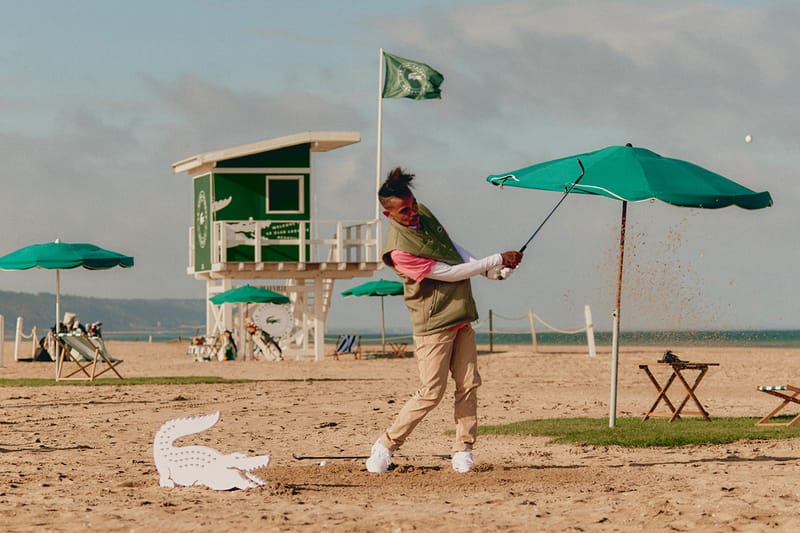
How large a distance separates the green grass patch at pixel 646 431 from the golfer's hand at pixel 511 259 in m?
3.07

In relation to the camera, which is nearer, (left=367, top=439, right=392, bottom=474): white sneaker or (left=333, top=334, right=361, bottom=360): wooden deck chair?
(left=367, top=439, right=392, bottom=474): white sneaker

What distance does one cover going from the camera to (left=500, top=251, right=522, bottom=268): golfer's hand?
328 inches

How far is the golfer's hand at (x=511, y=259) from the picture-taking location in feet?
27.3

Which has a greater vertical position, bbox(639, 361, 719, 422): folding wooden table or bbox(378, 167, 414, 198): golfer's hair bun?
bbox(378, 167, 414, 198): golfer's hair bun

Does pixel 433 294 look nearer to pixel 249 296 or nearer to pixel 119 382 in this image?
pixel 119 382

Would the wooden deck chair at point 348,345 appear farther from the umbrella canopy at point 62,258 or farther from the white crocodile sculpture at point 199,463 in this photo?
the white crocodile sculpture at point 199,463

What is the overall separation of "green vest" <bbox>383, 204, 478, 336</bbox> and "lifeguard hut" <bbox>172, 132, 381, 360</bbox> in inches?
932

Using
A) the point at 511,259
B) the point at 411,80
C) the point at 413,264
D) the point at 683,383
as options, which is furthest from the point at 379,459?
the point at 411,80

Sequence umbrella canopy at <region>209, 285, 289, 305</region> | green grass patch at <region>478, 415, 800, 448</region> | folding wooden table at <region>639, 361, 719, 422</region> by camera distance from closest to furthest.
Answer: green grass patch at <region>478, 415, 800, 448</region> < folding wooden table at <region>639, 361, 719, 422</region> < umbrella canopy at <region>209, 285, 289, 305</region>

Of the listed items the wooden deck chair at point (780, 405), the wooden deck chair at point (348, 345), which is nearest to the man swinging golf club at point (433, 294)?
the wooden deck chair at point (780, 405)

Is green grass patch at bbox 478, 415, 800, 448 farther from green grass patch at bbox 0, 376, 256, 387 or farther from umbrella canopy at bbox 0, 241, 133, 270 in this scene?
umbrella canopy at bbox 0, 241, 133, 270

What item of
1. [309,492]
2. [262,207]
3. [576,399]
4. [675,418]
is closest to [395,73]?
[262,207]

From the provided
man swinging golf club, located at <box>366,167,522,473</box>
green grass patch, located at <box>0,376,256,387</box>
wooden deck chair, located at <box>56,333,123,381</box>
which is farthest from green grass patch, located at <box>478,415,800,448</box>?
wooden deck chair, located at <box>56,333,123,381</box>

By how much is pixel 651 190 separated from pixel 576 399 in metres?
7.66
